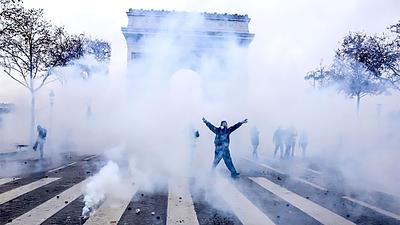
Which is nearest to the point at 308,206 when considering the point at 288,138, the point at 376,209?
the point at 376,209

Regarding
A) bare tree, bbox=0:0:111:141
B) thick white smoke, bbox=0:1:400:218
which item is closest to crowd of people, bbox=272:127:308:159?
thick white smoke, bbox=0:1:400:218

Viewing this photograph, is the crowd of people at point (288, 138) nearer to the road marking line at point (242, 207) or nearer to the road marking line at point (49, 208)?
the road marking line at point (242, 207)

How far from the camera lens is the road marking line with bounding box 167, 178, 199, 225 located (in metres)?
6.72

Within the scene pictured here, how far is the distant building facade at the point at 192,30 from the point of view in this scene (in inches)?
1119

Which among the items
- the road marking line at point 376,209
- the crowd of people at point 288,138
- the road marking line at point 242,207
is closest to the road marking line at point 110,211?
the road marking line at point 242,207

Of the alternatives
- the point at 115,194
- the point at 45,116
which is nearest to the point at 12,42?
the point at 45,116

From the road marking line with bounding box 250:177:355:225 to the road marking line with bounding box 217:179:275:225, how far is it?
0.89 metres

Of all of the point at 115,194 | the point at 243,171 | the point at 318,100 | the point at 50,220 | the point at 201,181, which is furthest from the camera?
the point at 318,100

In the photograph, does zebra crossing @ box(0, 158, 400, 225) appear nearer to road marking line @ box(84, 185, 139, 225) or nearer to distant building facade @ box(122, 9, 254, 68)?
road marking line @ box(84, 185, 139, 225)

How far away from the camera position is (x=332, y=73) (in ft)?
76.6

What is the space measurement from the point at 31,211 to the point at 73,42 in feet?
80.4

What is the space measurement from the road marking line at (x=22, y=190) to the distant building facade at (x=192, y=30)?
1742 cm

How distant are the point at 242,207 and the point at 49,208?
358 cm

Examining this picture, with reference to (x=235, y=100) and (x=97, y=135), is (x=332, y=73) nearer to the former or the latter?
(x=235, y=100)
